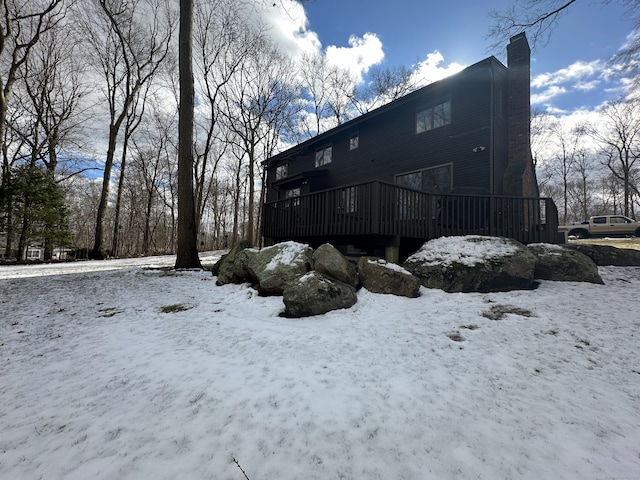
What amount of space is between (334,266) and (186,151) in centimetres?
605

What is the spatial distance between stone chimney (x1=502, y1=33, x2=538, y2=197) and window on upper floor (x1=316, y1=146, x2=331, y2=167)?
26.2 ft

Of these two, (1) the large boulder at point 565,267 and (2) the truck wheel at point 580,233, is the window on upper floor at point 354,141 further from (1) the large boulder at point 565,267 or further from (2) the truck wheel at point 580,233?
(2) the truck wheel at point 580,233

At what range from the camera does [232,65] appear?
58.8 ft

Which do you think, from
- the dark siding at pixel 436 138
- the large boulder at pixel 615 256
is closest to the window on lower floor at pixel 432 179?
the dark siding at pixel 436 138

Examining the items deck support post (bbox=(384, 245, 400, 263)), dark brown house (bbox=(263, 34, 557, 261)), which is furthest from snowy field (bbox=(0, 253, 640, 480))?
dark brown house (bbox=(263, 34, 557, 261))

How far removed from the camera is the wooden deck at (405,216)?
607 cm

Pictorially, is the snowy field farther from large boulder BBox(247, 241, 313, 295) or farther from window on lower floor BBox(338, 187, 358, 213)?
window on lower floor BBox(338, 187, 358, 213)

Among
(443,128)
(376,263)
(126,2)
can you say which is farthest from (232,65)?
(376,263)

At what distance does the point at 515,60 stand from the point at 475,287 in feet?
32.0

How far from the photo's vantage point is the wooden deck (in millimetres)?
6066

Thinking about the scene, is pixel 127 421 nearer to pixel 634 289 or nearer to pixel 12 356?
pixel 12 356

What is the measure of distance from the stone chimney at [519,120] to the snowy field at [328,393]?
615 centimetres

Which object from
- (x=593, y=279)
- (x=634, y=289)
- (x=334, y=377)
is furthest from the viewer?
(x=593, y=279)

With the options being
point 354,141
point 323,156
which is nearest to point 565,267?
point 354,141
